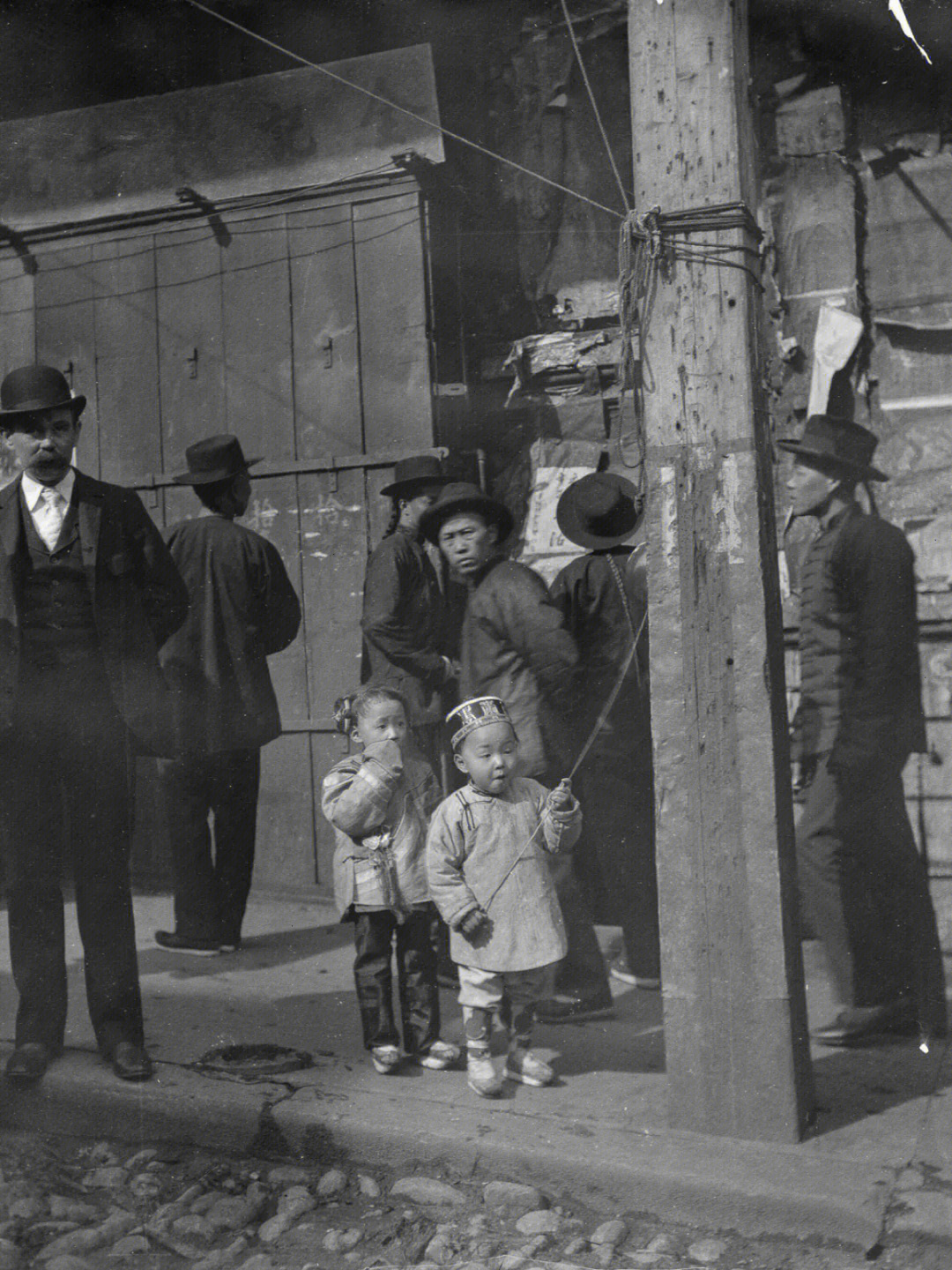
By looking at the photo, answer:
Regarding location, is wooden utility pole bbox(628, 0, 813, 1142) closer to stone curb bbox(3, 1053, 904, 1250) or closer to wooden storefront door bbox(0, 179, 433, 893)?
stone curb bbox(3, 1053, 904, 1250)

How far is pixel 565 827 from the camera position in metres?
3.89

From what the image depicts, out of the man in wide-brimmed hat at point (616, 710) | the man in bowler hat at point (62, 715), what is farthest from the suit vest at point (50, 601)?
the man in wide-brimmed hat at point (616, 710)

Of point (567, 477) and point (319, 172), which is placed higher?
point (319, 172)

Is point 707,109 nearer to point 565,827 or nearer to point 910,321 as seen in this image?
point 565,827

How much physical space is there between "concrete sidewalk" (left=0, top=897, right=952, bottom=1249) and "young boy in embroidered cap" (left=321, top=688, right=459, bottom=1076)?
0.47 feet

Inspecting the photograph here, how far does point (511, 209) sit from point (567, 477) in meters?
1.44

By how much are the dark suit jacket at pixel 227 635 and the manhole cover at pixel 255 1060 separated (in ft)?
4.95

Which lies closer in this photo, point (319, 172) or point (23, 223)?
point (319, 172)

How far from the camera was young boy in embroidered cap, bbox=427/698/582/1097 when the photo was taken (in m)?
3.85

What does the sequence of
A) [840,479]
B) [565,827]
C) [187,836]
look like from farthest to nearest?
1. [187,836]
2. [840,479]
3. [565,827]

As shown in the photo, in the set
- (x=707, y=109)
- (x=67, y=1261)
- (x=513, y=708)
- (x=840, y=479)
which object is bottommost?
(x=67, y=1261)

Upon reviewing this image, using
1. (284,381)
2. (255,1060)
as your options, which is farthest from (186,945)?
(284,381)

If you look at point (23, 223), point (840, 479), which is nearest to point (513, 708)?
point (840, 479)

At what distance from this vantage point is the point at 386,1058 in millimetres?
4035
